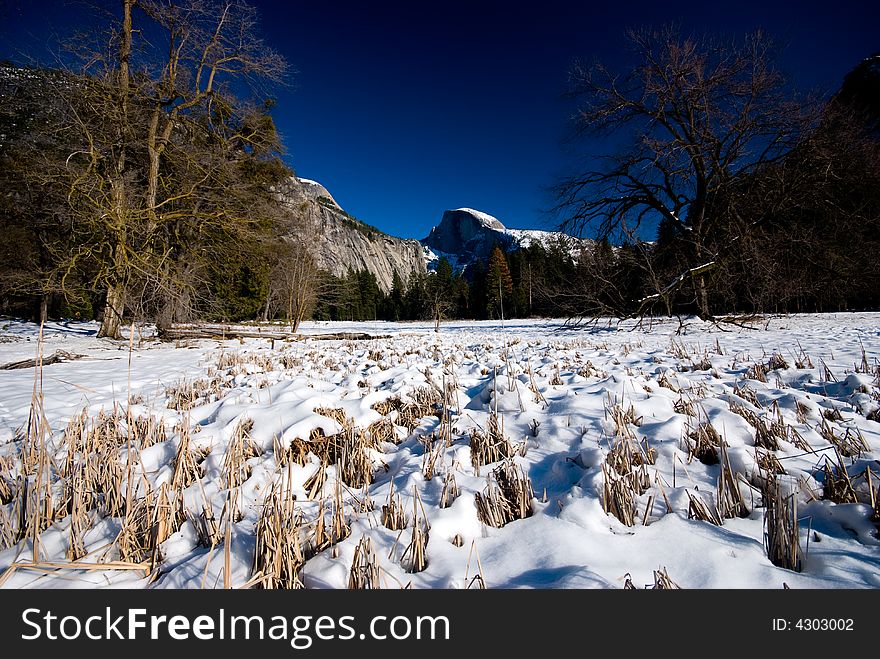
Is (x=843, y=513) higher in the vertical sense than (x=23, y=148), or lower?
lower

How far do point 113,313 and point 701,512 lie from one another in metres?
11.9

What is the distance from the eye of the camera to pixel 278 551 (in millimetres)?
911

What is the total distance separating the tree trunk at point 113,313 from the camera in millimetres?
7578

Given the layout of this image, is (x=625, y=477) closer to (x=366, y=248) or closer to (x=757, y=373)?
(x=757, y=373)

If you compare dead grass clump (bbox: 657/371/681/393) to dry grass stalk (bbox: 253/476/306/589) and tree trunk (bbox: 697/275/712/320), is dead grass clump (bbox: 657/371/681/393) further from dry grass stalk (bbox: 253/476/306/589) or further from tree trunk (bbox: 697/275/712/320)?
tree trunk (bbox: 697/275/712/320)

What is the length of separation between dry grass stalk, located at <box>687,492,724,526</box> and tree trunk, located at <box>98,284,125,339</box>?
9.88 meters

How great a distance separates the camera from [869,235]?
32.1 feet

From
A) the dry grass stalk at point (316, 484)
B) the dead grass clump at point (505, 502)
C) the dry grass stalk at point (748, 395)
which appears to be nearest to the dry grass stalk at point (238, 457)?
the dry grass stalk at point (316, 484)

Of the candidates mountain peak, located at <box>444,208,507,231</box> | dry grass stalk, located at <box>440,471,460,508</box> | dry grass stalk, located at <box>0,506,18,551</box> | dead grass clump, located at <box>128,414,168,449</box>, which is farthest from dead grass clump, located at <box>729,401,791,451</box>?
mountain peak, located at <box>444,208,507,231</box>

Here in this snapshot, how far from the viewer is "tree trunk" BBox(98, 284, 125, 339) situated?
758 cm

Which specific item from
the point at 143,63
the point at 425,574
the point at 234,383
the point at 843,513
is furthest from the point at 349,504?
the point at 143,63

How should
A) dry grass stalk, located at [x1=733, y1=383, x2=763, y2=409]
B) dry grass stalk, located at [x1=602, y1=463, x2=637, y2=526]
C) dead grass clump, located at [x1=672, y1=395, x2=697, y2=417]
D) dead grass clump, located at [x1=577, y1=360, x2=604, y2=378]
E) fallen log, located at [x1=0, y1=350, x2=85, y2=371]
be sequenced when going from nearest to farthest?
1. dry grass stalk, located at [x1=602, y1=463, x2=637, y2=526]
2. dead grass clump, located at [x1=672, y1=395, x2=697, y2=417]
3. dry grass stalk, located at [x1=733, y1=383, x2=763, y2=409]
4. dead grass clump, located at [x1=577, y1=360, x2=604, y2=378]
5. fallen log, located at [x1=0, y1=350, x2=85, y2=371]

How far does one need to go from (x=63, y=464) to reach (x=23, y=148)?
45.8 feet

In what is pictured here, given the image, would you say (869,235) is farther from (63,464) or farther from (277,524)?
(63,464)
